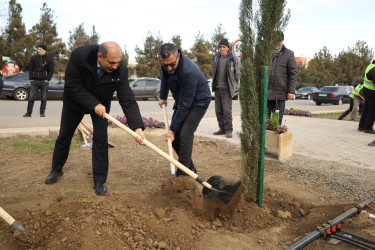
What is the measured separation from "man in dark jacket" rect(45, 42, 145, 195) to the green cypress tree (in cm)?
116

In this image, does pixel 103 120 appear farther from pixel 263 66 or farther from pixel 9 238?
pixel 263 66

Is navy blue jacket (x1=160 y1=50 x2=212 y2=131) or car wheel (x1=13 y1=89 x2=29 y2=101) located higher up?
navy blue jacket (x1=160 y1=50 x2=212 y2=131)

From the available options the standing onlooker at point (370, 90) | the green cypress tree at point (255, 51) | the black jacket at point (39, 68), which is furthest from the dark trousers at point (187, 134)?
the black jacket at point (39, 68)

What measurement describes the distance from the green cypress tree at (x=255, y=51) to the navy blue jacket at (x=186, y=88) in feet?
2.65

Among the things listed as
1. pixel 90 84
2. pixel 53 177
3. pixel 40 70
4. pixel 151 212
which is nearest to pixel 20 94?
pixel 40 70

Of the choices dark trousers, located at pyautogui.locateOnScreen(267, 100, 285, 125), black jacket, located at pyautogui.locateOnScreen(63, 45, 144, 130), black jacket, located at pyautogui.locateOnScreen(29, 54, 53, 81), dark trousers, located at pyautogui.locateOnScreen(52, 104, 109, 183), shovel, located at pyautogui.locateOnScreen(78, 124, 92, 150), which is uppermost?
black jacket, located at pyautogui.locateOnScreen(29, 54, 53, 81)

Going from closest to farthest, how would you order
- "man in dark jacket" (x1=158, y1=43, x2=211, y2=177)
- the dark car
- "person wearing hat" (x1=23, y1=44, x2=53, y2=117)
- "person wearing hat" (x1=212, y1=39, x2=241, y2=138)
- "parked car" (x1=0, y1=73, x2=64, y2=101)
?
"man in dark jacket" (x1=158, y1=43, x2=211, y2=177) < "person wearing hat" (x1=212, y1=39, x2=241, y2=138) < "person wearing hat" (x1=23, y1=44, x2=53, y2=117) < "parked car" (x1=0, y1=73, x2=64, y2=101) < the dark car

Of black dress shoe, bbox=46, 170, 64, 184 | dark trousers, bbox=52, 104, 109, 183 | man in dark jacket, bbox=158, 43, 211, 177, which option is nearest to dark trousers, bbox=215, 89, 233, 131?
man in dark jacket, bbox=158, 43, 211, 177

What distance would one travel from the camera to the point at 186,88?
12.9 feet

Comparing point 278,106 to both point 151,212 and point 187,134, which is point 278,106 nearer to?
point 187,134

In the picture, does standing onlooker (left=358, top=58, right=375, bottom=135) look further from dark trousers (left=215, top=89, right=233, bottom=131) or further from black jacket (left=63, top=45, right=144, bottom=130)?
black jacket (left=63, top=45, right=144, bottom=130)

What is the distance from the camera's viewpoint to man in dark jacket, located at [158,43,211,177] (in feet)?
12.4

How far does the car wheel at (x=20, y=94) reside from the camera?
16.3 m

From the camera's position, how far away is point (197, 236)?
286cm
